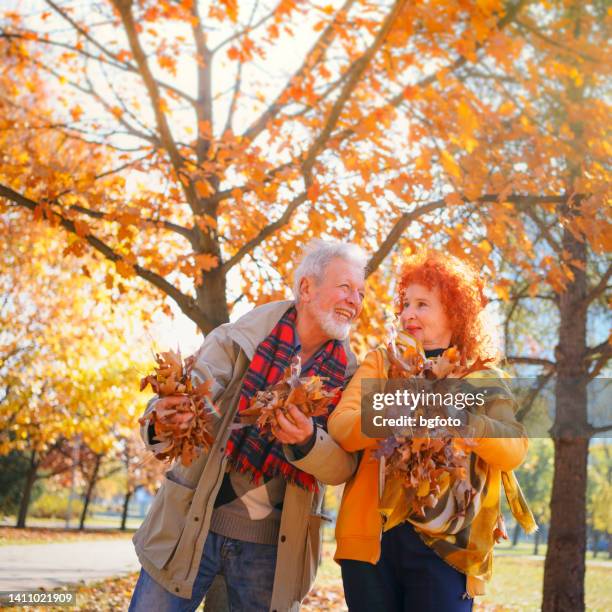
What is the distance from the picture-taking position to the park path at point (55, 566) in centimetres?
748

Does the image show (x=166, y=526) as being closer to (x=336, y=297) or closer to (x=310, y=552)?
(x=310, y=552)

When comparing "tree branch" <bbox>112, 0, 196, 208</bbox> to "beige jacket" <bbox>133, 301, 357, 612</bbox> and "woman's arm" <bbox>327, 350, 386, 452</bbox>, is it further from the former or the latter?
"woman's arm" <bbox>327, 350, 386, 452</bbox>

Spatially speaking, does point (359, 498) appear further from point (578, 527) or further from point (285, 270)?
point (578, 527)

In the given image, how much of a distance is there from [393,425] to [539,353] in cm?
705

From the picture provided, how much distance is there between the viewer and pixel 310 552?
2.71m

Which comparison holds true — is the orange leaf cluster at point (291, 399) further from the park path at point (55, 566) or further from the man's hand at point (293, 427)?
the park path at point (55, 566)

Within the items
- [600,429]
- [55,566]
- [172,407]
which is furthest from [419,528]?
[55,566]

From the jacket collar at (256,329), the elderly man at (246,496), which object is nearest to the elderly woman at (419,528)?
the elderly man at (246,496)

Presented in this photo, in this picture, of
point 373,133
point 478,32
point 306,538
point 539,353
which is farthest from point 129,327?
point 306,538

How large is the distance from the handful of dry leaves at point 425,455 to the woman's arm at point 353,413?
0.56 feet

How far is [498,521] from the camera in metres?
2.40

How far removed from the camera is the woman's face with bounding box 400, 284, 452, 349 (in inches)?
100

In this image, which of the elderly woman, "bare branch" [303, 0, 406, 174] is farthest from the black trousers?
"bare branch" [303, 0, 406, 174]

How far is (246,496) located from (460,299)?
3.71 feet
